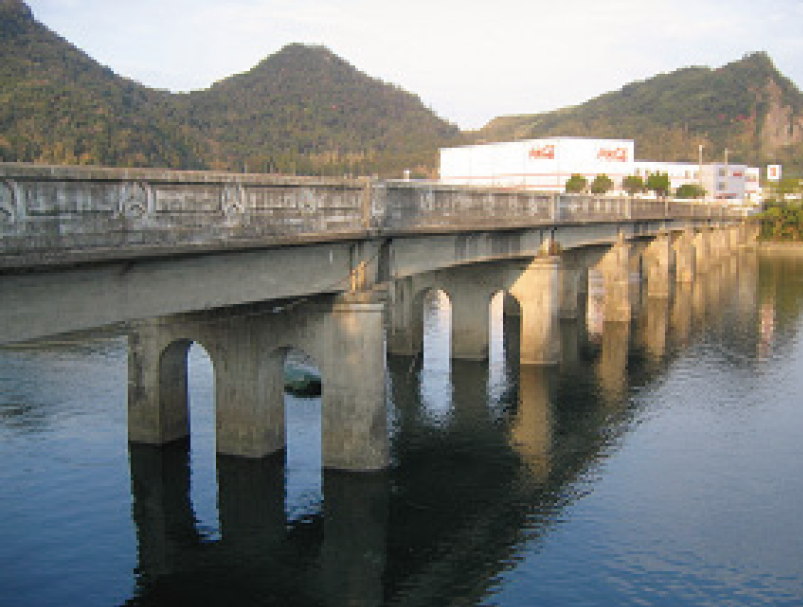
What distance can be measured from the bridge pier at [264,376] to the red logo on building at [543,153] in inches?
4457

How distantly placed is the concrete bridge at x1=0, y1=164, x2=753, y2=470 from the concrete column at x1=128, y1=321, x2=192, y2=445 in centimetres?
6

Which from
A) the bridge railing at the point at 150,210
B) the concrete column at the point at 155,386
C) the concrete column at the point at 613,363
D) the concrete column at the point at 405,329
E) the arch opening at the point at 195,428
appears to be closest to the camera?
the bridge railing at the point at 150,210

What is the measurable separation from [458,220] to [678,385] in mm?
17948

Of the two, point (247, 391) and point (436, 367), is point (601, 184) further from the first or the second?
point (247, 391)

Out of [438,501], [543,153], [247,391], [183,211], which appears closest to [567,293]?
[438,501]

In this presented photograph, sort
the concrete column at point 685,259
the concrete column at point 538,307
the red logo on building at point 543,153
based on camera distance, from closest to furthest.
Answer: the concrete column at point 538,307, the concrete column at point 685,259, the red logo on building at point 543,153

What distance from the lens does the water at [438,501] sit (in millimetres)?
20875

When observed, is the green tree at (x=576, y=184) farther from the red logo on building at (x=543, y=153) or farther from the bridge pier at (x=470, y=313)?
the bridge pier at (x=470, y=313)

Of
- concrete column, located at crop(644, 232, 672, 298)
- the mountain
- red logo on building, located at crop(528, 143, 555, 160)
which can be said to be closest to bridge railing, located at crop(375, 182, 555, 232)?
concrete column, located at crop(644, 232, 672, 298)

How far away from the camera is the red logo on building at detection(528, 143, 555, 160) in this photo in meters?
135

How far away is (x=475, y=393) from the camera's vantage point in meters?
40.8

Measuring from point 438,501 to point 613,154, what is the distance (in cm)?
12290

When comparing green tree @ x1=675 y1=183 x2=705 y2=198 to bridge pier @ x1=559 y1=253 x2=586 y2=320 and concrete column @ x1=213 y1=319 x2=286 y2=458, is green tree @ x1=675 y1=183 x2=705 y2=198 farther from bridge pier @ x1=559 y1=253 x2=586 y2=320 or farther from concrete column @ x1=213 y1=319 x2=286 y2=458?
concrete column @ x1=213 y1=319 x2=286 y2=458

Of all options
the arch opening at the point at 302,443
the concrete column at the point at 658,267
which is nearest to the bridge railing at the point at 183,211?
the arch opening at the point at 302,443
